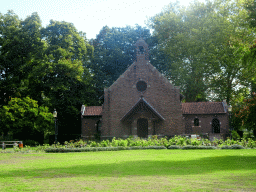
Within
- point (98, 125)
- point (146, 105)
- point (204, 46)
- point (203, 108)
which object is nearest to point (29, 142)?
point (98, 125)

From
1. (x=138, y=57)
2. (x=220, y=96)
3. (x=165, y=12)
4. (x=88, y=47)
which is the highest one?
(x=165, y=12)

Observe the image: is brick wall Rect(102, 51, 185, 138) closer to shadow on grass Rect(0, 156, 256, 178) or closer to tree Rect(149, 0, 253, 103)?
tree Rect(149, 0, 253, 103)

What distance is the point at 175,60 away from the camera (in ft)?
168

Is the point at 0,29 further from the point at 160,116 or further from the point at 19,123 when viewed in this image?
the point at 160,116

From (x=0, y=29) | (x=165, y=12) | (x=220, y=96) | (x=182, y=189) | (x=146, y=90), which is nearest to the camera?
(x=182, y=189)

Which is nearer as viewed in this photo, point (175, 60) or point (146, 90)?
point (146, 90)

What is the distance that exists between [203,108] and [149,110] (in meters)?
8.93

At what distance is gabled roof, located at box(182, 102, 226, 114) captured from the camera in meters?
41.6

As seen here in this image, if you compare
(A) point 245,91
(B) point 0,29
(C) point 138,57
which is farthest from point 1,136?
(A) point 245,91

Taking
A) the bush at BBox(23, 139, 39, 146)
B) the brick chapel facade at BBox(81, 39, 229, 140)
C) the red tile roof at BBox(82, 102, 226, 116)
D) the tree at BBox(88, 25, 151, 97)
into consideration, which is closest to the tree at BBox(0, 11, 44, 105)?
the bush at BBox(23, 139, 39, 146)

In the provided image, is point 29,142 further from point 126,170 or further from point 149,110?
point 126,170

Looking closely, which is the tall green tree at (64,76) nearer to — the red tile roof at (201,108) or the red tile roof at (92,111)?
the red tile roof at (92,111)

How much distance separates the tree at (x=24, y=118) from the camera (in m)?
37.1

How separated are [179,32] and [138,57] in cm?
1287
